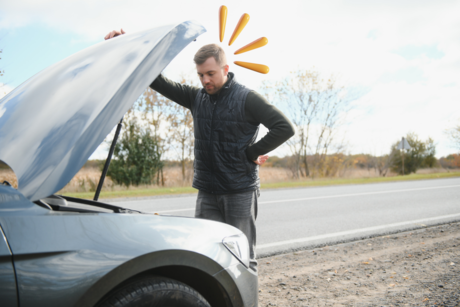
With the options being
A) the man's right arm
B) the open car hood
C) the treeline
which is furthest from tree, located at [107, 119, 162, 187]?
the open car hood

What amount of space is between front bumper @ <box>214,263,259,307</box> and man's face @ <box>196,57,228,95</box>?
4.29ft

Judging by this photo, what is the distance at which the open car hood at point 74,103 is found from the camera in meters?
1.31

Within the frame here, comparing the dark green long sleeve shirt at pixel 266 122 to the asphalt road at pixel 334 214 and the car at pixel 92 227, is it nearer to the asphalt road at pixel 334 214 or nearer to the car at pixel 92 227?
the car at pixel 92 227

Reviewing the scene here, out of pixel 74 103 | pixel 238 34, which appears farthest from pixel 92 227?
pixel 238 34

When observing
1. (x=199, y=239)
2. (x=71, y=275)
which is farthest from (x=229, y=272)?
(x=71, y=275)

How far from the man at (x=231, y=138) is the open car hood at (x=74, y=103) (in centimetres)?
64

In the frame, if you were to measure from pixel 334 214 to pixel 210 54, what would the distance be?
5.56m

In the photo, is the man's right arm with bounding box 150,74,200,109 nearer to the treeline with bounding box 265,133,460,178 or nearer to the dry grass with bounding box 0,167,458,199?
the dry grass with bounding box 0,167,458,199

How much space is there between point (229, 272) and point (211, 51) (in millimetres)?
1495

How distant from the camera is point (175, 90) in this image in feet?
9.05

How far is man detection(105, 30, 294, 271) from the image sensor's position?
93.9 inches

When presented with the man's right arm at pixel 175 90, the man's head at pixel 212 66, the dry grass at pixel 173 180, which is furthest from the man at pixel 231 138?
the dry grass at pixel 173 180

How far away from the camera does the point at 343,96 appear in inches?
889

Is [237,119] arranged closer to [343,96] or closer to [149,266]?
[149,266]
